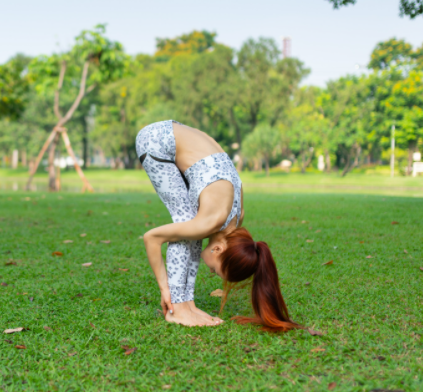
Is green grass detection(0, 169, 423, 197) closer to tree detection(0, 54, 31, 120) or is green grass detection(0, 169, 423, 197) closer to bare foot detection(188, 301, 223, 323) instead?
tree detection(0, 54, 31, 120)

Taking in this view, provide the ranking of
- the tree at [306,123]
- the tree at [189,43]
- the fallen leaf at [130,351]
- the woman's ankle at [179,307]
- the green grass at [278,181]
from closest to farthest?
the fallen leaf at [130,351] → the woman's ankle at [179,307] → the green grass at [278,181] → the tree at [306,123] → the tree at [189,43]

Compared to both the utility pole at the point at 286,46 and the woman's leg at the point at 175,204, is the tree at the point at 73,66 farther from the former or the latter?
A: the utility pole at the point at 286,46

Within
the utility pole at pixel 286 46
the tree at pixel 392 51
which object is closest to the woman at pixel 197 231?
the tree at pixel 392 51

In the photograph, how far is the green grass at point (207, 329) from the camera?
2264 millimetres

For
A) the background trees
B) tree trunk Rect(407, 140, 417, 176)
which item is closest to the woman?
the background trees

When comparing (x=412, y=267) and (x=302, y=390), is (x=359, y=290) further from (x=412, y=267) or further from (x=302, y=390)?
(x=302, y=390)

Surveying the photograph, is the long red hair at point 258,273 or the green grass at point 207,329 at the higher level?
the long red hair at point 258,273

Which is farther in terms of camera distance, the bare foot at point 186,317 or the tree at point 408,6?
the tree at point 408,6

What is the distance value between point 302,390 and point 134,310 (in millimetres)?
1605

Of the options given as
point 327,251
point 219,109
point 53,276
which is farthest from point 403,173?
point 53,276

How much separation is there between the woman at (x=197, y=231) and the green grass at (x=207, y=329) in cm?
20

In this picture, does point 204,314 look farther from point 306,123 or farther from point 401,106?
point 306,123

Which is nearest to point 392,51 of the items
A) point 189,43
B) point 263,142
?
point 263,142

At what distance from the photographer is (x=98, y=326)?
9.85ft
